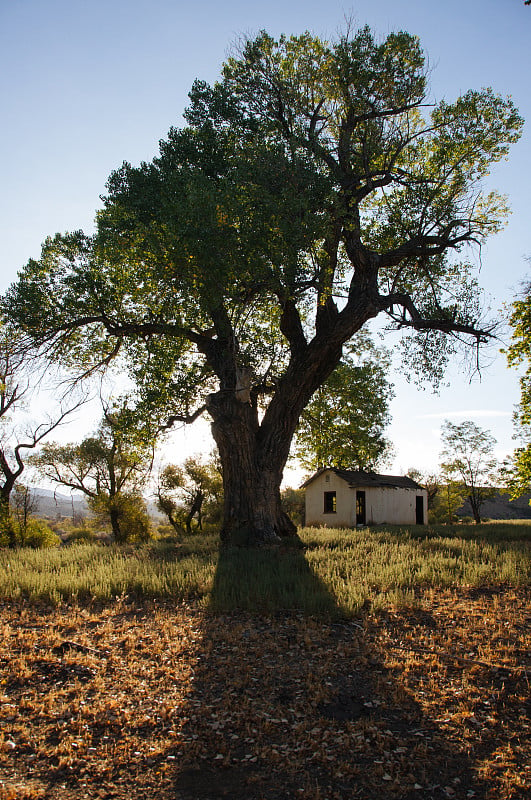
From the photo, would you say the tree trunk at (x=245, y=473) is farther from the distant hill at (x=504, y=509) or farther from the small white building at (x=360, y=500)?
the distant hill at (x=504, y=509)

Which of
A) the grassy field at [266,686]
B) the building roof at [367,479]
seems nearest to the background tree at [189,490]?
the building roof at [367,479]

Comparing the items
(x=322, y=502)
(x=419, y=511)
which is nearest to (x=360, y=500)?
(x=322, y=502)

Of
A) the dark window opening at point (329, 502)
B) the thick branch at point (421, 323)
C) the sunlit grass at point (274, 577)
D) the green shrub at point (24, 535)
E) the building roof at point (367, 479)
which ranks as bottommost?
the green shrub at point (24, 535)

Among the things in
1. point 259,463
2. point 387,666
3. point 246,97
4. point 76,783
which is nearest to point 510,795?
point 387,666

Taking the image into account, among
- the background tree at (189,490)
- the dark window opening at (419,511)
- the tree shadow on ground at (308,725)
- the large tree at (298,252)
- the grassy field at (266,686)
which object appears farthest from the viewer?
the background tree at (189,490)

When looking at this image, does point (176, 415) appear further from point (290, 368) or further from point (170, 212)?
point (170, 212)

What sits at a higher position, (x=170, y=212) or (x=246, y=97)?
(x=246, y=97)

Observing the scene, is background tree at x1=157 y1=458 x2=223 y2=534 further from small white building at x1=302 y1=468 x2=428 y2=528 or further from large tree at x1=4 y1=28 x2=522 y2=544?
large tree at x1=4 y1=28 x2=522 y2=544

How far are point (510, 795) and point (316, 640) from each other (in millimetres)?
3885

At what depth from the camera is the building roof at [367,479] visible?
39.6 meters

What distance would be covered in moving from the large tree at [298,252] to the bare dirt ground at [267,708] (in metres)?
8.46

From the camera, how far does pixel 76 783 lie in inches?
169

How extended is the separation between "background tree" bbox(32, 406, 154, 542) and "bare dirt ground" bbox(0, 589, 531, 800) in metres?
32.4

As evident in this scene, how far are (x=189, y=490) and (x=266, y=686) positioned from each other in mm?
46667
